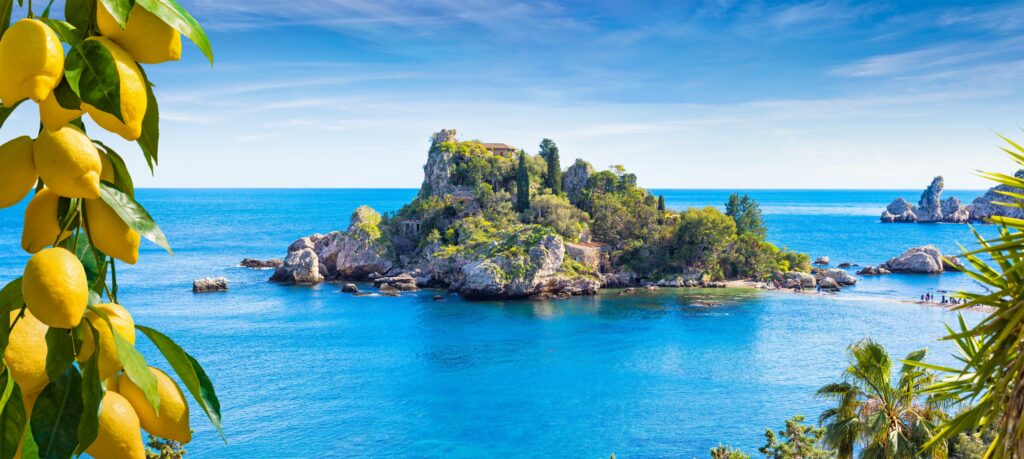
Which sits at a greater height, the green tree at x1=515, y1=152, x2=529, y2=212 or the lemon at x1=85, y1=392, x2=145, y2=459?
the green tree at x1=515, y1=152, x2=529, y2=212

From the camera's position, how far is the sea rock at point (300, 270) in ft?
215

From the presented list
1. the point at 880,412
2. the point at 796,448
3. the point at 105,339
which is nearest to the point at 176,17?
the point at 105,339

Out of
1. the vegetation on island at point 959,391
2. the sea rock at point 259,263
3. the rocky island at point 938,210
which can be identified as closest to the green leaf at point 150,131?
the vegetation on island at point 959,391

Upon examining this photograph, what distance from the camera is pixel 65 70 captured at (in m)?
0.77

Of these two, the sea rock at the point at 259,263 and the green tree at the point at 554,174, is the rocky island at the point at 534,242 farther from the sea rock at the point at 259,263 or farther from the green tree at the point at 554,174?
the sea rock at the point at 259,263

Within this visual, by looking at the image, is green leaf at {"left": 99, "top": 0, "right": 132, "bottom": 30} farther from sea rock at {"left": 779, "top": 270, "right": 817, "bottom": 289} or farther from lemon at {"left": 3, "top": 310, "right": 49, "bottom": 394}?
sea rock at {"left": 779, "top": 270, "right": 817, "bottom": 289}

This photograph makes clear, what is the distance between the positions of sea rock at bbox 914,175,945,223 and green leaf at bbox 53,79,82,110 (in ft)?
513

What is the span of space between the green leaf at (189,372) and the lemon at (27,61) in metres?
0.30

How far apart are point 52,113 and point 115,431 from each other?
16.3 inches

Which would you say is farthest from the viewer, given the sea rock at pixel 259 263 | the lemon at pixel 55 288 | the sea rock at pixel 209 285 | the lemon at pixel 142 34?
the sea rock at pixel 259 263

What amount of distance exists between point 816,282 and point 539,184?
29293mm

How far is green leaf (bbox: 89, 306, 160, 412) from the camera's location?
2.56 ft

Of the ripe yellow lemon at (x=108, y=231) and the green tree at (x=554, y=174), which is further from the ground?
the green tree at (x=554, y=174)

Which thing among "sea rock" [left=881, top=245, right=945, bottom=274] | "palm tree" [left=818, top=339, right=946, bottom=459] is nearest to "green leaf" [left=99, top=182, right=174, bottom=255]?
"palm tree" [left=818, top=339, right=946, bottom=459]
